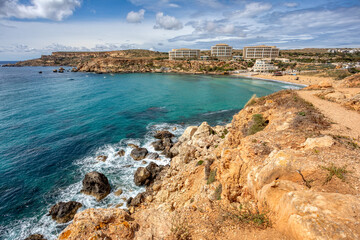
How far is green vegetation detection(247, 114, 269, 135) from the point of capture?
1461cm

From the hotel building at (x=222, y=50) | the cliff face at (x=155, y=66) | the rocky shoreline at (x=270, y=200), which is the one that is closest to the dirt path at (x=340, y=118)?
the rocky shoreline at (x=270, y=200)

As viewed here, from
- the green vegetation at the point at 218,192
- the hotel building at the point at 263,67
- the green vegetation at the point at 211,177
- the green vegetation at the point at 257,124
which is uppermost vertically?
the hotel building at the point at 263,67

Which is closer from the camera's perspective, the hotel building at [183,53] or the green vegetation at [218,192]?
the green vegetation at [218,192]

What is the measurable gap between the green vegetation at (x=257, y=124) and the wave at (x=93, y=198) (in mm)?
11391

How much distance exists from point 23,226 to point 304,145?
21017 mm

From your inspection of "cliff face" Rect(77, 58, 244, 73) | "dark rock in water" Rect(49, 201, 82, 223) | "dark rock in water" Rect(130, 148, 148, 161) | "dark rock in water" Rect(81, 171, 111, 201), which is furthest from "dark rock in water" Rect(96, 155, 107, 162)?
"cliff face" Rect(77, 58, 244, 73)

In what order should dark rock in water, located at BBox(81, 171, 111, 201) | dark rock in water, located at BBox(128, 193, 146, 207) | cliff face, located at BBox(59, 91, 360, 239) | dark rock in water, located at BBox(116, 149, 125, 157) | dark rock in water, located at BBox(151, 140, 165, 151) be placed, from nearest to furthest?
cliff face, located at BBox(59, 91, 360, 239) → dark rock in water, located at BBox(128, 193, 146, 207) → dark rock in water, located at BBox(81, 171, 111, 201) → dark rock in water, located at BBox(116, 149, 125, 157) → dark rock in water, located at BBox(151, 140, 165, 151)

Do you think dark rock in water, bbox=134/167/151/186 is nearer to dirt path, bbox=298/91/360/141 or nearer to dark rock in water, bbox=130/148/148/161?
dark rock in water, bbox=130/148/148/161

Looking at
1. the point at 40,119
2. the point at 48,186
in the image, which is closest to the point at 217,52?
the point at 40,119

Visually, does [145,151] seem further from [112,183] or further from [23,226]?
[23,226]

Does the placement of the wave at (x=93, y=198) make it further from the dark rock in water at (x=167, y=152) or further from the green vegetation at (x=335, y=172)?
the green vegetation at (x=335, y=172)

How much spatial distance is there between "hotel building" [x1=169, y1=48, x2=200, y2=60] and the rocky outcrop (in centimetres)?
15790

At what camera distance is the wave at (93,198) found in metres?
13.6

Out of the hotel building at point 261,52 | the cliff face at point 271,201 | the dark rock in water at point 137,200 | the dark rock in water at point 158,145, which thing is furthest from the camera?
the hotel building at point 261,52
